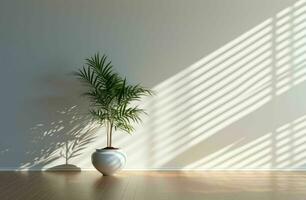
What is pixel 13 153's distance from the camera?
625 cm

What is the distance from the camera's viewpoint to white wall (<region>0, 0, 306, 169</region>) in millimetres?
6234

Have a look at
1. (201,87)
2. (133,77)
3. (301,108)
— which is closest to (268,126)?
(301,108)

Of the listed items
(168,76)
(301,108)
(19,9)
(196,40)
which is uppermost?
(19,9)

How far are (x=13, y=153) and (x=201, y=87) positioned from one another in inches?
107

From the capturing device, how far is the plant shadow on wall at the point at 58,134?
6.27 meters

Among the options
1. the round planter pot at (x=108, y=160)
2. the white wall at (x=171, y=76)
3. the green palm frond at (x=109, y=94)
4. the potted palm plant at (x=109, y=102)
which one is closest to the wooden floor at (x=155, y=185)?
the round planter pot at (x=108, y=160)

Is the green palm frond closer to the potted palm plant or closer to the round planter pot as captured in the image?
the potted palm plant

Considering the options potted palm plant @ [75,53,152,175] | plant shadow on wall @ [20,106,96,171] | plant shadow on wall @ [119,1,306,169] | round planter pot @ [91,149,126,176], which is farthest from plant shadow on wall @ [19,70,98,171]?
plant shadow on wall @ [119,1,306,169]

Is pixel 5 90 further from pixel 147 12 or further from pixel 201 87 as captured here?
pixel 201 87

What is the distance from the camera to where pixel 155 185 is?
5.14 meters

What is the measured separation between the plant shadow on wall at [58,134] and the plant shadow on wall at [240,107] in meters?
0.73

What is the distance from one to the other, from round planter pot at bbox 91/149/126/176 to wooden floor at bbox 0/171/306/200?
0.11m

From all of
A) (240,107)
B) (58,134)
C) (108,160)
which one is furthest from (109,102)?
(240,107)

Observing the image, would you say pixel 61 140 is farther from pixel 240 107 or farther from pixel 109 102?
pixel 240 107
